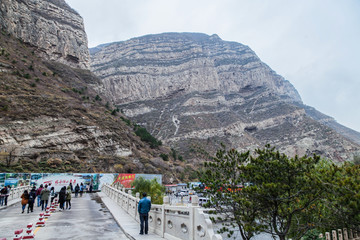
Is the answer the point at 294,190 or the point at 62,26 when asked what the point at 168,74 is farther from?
the point at 294,190

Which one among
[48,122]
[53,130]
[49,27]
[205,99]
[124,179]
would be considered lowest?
[124,179]

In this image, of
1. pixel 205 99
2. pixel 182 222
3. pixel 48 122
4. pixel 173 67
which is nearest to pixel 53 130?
pixel 48 122

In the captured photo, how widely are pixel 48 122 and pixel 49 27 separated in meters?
48.9

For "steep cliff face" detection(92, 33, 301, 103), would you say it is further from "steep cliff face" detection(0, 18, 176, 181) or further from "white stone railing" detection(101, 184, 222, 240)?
"white stone railing" detection(101, 184, 222, 240)

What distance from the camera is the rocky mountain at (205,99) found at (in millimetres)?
82812

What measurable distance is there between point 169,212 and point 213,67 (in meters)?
122

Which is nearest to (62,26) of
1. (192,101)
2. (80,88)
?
(80,88)

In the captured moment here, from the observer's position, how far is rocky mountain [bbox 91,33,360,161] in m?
82.8

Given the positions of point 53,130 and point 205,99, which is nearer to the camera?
point 53,130

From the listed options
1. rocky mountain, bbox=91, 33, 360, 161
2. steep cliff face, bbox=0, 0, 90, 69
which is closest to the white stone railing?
rocky mountain, bbox=91, 33, 360, 161

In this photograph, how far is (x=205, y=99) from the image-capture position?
10675 centimetres

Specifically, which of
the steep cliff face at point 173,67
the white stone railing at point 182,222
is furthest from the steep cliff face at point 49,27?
the white stone railing at point 182,222

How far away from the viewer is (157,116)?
97.6m

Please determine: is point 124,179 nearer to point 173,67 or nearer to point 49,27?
point 49,27
